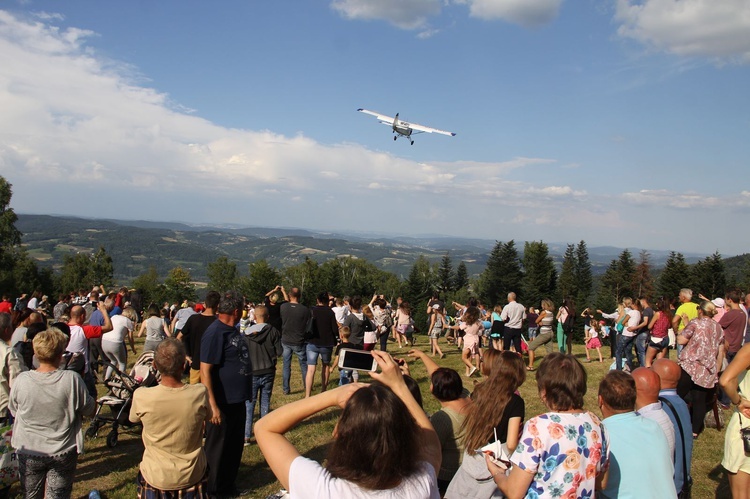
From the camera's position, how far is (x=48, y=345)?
142 inches

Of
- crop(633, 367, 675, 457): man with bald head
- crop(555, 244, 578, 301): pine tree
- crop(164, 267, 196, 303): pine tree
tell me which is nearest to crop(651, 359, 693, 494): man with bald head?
crop(633, 367, 675, 457): man with bald head

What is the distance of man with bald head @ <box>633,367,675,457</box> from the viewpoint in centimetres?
309

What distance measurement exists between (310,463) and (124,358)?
7190 mm

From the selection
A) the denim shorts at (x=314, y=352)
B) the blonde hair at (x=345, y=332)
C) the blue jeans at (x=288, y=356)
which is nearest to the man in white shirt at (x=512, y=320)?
the blonde hair at (x=345, y=332)

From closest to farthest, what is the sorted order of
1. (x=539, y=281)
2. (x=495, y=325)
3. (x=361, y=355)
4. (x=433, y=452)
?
(x=433, y=452) < (x=361, y=355) < (x=495, y=325) < (x=539, y=281)

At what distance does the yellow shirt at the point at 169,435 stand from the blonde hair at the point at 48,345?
84 cm

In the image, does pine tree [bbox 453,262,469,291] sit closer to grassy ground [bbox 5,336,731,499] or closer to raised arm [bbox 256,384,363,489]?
grassy ground [bbox 5,336,731,499]

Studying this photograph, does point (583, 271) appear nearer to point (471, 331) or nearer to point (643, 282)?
point (643, 282)

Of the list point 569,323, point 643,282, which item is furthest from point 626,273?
point 569,323

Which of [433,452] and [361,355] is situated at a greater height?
[361,355]

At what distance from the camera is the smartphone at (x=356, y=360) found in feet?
8.87

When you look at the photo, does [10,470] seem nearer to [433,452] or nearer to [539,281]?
[433,452]

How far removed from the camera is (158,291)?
289 ft

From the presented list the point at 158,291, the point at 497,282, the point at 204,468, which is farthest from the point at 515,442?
the point at 158,291
